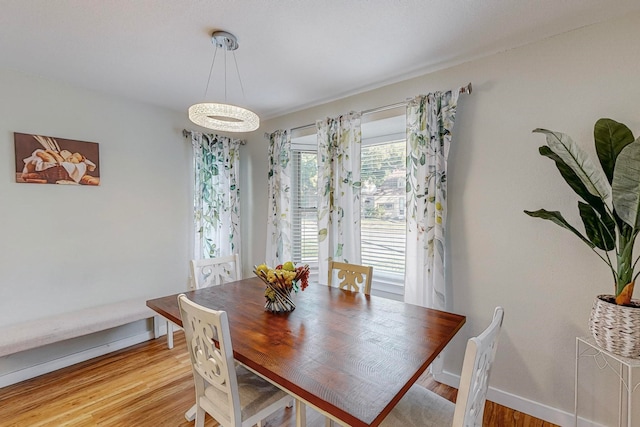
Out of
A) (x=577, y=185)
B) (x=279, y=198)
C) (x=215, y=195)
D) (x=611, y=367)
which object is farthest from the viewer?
(x=215, y=195)

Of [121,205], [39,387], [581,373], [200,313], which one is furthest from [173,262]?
[581,373]

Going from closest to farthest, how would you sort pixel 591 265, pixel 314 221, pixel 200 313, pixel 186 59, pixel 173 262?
1. pixel 200 313
2. pixel 591 265
3. pixel 186 59
4. pixel 173 262
5. pixel 314 221

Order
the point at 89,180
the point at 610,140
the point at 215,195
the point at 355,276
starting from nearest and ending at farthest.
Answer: the point at 610,140, the point at 355,276, the point at 89,180, the point at 215,195

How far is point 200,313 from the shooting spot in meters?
1.26

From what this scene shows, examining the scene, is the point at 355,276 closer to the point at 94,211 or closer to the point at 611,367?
the point at 611,367

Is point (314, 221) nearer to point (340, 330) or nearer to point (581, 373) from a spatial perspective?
point (340, 330)

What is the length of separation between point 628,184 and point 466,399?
3.80ft

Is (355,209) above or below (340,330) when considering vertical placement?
above

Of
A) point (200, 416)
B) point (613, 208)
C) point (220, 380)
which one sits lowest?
point (200, 416)

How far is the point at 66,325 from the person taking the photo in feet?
7.73

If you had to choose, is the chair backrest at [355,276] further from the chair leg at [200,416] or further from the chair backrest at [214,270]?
the chair leg at [200,416]

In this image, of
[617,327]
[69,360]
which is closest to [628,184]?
[617,327]

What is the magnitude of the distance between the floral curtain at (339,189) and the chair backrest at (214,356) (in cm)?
164

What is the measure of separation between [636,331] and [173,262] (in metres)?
3.66
